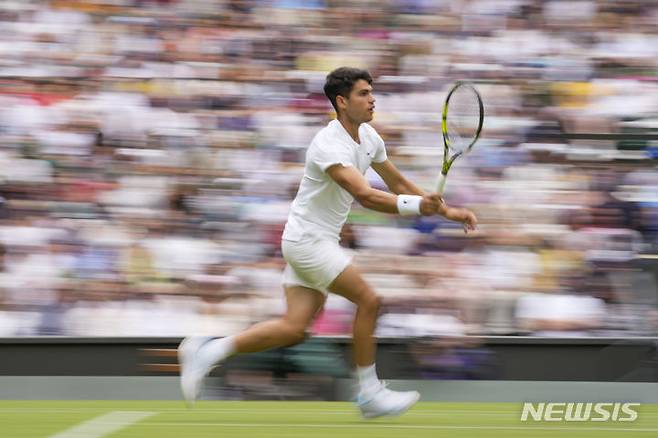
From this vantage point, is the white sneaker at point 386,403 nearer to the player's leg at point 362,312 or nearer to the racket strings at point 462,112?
the player's leg at point 362,312

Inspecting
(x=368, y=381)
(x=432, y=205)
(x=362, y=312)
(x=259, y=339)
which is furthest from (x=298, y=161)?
(x=432, y=205)

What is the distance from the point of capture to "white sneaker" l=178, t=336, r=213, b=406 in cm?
608

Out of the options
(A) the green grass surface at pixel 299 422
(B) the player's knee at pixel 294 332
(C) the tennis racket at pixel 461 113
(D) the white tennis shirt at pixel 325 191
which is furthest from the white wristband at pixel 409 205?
(A) the green grass surface at pixel 299 422

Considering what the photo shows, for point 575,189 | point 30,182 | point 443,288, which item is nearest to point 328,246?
point 443,288

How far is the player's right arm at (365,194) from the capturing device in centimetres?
535

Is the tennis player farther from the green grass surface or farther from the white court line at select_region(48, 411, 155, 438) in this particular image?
the white court line at select_region(48, 411, 155, 438)

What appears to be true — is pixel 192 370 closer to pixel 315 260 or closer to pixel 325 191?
pixel 315 260

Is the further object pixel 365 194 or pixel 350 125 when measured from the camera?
pixel 350 125

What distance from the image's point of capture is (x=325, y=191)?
579 cm

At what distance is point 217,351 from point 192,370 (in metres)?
0.20

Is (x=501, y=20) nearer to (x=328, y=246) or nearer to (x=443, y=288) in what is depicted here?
(x=443, y=288)

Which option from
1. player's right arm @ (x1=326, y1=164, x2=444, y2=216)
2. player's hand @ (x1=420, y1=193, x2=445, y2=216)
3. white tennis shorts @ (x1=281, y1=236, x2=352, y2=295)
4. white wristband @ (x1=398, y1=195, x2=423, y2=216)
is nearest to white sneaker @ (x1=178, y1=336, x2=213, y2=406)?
white tennis shorts @ (x1=281, y1=236, x2=352, y2=295)

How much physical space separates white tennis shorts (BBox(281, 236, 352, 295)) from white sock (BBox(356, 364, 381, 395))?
0.43 m

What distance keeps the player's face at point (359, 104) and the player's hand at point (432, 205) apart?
64cm
